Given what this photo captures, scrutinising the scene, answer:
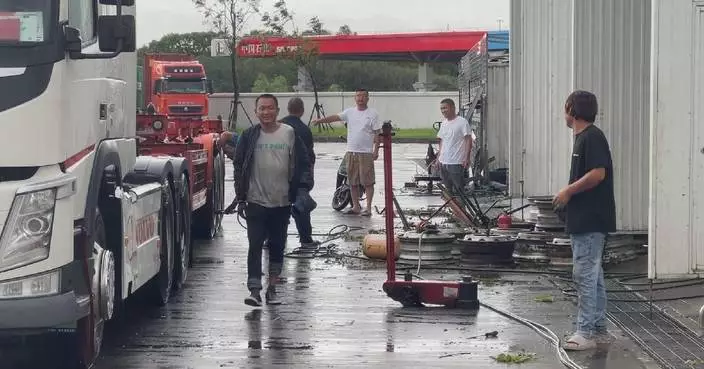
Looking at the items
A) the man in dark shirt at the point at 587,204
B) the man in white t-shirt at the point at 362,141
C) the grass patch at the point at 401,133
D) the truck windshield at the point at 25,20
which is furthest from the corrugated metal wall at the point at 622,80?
the grass patch at the point at 401,133

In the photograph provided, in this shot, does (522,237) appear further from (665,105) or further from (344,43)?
(344,43)

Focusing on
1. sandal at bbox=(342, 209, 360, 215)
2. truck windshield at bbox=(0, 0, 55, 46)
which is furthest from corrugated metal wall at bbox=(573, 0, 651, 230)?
truck windshield at bbox=(0, 0, 55, 46)

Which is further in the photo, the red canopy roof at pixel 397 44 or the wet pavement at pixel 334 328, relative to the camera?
the red canopy roof at pixel 397 44

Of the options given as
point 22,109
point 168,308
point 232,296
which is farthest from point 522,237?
point 22,109

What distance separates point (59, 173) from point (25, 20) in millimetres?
907

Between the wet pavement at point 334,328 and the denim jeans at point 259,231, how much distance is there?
0.30 meters

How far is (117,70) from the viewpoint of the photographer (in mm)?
8969

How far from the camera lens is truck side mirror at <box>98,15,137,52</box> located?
7.25 meters

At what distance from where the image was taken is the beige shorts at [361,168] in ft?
61.1

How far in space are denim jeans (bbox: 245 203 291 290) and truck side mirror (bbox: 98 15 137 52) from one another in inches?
144

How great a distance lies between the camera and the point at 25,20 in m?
6.87

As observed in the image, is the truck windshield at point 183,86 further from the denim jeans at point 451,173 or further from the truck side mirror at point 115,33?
the truck side mirror at point 115,33

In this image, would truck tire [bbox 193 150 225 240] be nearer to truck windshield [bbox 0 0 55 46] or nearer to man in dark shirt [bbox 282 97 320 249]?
man in dark shirt [bbox 282 97 320 249]

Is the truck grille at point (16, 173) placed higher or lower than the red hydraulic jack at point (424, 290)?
higher
